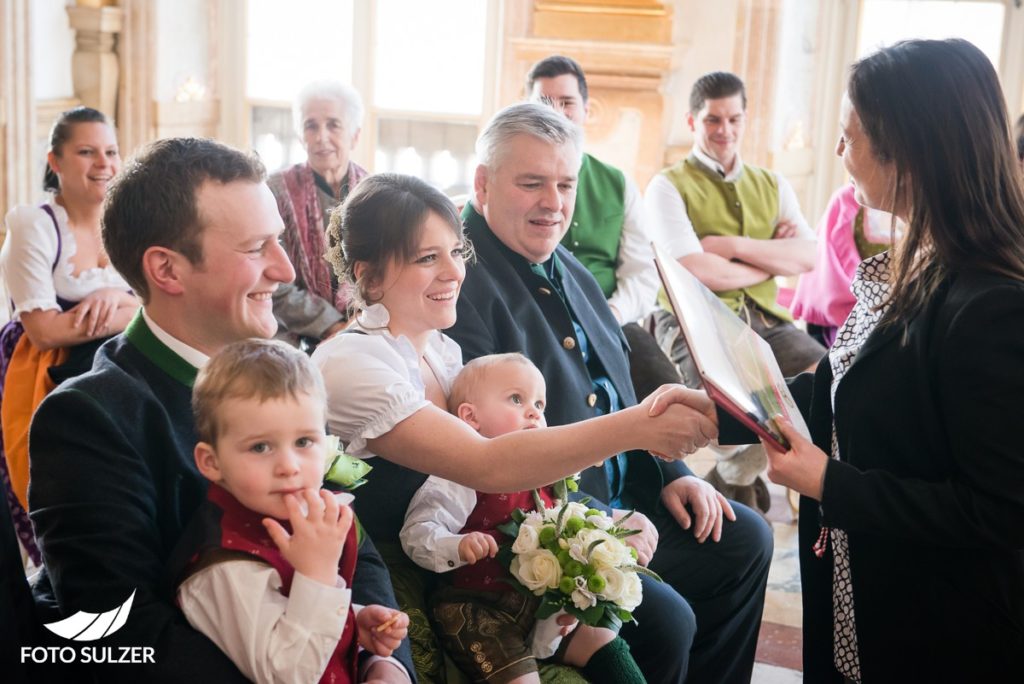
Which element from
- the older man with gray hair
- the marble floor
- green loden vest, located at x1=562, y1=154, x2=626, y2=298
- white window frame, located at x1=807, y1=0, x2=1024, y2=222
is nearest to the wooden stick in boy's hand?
the older man with gray hair

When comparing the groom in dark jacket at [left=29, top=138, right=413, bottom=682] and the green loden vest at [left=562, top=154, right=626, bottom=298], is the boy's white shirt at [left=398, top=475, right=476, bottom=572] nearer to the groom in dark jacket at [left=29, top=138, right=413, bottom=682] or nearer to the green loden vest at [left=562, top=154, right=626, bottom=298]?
A: the groom in dark jacket at [left=29, top=138, right=413, bottom=682]

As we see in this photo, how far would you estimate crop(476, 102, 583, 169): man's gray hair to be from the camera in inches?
105

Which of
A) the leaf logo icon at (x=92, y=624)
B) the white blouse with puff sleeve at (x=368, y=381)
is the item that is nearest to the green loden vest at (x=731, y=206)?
the white blouse with puff sleeve at (x=368, y=381)

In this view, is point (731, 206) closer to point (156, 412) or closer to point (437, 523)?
point (437, 523)

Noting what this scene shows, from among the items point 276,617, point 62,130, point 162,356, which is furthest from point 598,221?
point 276,617

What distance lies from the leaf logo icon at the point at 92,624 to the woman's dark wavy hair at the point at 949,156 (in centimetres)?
136

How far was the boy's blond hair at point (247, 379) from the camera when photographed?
1.56 m

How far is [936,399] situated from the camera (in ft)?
6.52

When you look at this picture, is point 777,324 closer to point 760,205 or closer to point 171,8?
point 760,205

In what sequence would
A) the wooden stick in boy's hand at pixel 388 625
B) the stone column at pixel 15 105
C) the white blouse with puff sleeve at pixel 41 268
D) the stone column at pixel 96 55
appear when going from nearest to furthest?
the wooden stick in boy's hand at pixel 388 625
the white blouse with puff sleeve at pixel 41 268
the stone column at pixel 15 105
the stone column at pixel 96 55

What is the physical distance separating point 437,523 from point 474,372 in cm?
32

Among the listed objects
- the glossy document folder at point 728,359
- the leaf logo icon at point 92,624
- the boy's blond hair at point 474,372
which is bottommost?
the leaf logo icon at point 92,624

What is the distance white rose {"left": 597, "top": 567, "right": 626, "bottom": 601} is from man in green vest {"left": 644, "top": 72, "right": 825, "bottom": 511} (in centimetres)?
223

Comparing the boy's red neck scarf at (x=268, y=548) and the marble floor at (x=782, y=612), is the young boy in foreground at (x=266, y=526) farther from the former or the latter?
the marble floor at (x=782, y=612)
